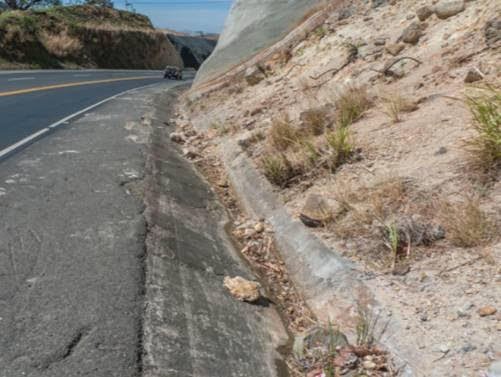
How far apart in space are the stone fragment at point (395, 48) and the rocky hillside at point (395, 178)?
0.02 m

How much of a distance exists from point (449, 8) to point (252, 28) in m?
10.4

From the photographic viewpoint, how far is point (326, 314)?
15.6ft

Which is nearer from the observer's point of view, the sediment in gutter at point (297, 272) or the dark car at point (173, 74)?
the sediment in gutter at point (297, 272)

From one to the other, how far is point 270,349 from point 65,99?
15.9 meters

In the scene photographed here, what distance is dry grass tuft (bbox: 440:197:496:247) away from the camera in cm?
448

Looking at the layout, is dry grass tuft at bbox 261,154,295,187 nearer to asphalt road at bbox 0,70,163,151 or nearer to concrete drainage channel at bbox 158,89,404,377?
concrete drainage channel at bbox 158,89,404,377

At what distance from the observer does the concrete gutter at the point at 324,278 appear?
399 centimetres

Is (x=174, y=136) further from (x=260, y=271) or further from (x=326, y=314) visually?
(x=326, y=314)

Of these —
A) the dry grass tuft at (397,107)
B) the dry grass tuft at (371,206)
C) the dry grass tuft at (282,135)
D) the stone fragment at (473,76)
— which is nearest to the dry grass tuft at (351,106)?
A: the dry grass tuft at (397,107)

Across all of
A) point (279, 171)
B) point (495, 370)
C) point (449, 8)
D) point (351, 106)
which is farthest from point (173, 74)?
point (495, 370)

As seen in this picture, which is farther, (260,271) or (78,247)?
(260,271)

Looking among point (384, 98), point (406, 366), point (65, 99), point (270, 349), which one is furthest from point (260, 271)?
point (65, 99)

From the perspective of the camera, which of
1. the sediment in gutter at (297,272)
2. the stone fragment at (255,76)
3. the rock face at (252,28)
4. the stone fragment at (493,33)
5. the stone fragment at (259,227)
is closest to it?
the sediment in gutter at (297,272)

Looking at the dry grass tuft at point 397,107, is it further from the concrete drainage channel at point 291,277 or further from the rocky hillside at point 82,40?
the rocky hillside at point 82,40
